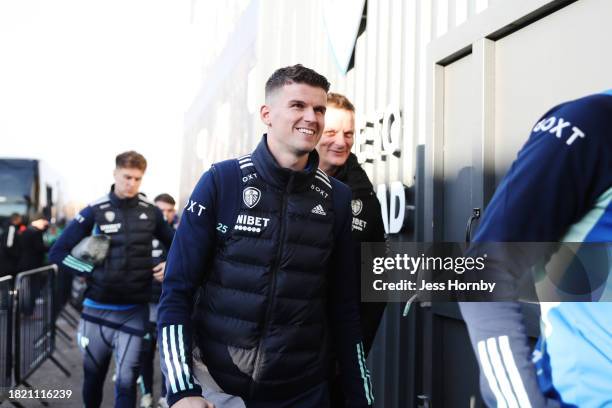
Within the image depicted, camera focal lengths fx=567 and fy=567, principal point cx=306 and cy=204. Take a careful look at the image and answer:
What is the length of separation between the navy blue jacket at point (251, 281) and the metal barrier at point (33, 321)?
15.7 feet

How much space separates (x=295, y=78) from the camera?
226cm

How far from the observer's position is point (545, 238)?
1.12 metres

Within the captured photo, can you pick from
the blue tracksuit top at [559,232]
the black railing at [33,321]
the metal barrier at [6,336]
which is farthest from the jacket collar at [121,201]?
the blue tracksuit top at [559,232]

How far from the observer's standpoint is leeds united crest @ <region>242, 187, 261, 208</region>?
→ 2.16 meters

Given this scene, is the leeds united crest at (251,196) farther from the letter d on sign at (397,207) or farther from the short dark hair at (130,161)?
the short dark hair at (130,161)

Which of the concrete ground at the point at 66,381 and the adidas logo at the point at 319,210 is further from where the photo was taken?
the concrete ground at the point at 66,381

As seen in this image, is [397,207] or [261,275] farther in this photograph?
[397,207]

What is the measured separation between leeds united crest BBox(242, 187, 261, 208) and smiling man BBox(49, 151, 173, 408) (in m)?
2.83

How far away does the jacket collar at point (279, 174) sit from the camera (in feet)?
7.24

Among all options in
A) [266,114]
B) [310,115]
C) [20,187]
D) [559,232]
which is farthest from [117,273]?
[20,187]

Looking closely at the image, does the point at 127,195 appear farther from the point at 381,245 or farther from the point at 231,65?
the point at 231,65

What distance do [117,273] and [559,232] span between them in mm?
4082

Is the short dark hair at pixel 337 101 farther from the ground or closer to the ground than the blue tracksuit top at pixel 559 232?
farther from the ground

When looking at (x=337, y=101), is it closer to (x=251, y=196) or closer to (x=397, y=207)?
(x=251, y=196)
